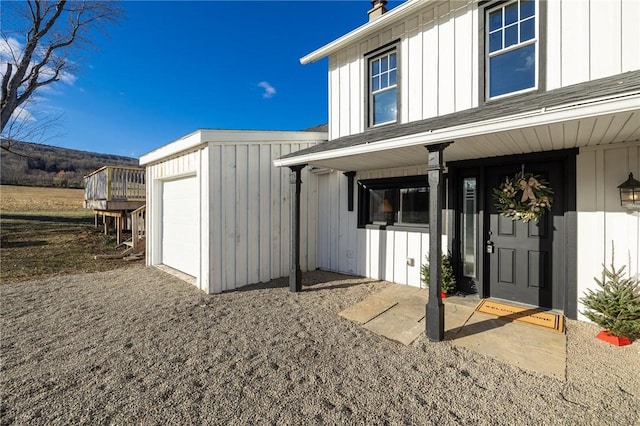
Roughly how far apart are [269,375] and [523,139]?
13.0ft

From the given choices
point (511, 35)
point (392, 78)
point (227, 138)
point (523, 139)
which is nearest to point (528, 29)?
point (511, 35)

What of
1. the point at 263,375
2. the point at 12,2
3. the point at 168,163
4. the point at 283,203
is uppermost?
the point at 12,2

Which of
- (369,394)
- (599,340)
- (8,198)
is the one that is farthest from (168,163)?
(8,198)

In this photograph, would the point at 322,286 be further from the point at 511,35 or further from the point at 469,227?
the point at 511,35

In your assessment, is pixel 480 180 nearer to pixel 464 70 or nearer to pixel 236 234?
pixel 464 70

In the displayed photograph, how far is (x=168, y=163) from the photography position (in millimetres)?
6570

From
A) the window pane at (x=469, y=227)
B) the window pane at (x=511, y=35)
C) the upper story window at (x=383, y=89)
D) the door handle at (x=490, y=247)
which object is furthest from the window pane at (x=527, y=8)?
the door handle at (x=490, y=247)

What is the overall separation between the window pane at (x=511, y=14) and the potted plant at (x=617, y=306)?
370 cm

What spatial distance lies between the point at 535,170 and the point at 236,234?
5100mm

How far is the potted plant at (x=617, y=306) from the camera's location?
296cm

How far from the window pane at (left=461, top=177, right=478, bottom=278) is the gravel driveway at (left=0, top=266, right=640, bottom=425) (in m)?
1.47

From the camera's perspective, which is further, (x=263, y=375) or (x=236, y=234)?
(x=236, y=234)

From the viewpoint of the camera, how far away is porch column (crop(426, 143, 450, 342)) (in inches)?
127

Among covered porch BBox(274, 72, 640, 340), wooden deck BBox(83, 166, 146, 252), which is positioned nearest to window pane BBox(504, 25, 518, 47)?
covered porch BBox(274, 72, 640, 340)
